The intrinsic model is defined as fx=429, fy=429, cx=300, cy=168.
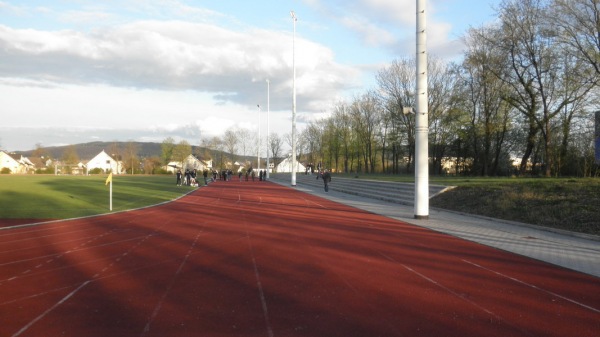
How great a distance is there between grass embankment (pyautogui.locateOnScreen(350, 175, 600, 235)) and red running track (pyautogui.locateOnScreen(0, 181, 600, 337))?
161 inches

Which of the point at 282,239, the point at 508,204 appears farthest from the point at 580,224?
the point at 282,239

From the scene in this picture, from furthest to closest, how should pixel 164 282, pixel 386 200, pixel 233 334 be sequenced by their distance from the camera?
1. pixel 386 200
2. pixel 164 282
3. pixel 233 334

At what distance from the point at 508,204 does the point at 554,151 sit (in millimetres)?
22735

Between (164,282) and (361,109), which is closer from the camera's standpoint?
(164,282)

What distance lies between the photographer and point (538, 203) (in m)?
15.5

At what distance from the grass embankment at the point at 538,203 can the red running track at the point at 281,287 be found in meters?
4.10

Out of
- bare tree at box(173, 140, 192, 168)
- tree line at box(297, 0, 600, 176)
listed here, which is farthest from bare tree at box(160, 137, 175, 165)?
tree line at box(297, 0, 600, 176)

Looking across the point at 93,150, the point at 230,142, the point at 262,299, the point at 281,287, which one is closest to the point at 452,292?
the point at 281,287

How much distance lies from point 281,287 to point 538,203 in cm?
1238

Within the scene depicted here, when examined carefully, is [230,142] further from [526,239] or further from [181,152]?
[526,239]

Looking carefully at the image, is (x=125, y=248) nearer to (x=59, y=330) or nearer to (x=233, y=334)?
(x=59, y=330)

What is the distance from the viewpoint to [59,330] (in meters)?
5.06

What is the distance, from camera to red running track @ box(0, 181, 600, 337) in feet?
17.1

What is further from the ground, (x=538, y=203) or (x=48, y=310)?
(x=538, y=203)
